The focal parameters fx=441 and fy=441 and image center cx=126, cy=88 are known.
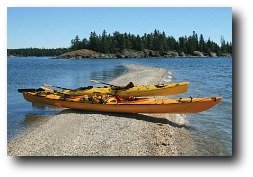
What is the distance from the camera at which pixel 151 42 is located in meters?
8.41

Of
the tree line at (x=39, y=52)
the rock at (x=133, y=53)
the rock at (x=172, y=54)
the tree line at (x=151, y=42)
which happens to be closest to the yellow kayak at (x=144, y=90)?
the rock at (x=133, y=53)

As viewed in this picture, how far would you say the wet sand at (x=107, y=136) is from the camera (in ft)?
24.5

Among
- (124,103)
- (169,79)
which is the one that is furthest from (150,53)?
(169,79)

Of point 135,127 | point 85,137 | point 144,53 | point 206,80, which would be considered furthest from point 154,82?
point 85,137

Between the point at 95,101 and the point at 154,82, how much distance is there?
2791 mm

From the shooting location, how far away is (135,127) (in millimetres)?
8422

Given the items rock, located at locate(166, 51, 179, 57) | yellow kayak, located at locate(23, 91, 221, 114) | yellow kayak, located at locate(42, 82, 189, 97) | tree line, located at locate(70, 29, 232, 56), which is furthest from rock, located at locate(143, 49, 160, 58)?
yellow kayak, located at locate(42, 82, 189, 97)

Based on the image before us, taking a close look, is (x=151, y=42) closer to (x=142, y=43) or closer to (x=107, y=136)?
(x=142, y=43)

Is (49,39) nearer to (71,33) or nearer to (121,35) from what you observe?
(71,33)

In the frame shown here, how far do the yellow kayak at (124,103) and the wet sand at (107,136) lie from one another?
6.6 inches

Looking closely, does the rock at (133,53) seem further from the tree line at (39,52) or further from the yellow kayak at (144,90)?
the tree line at (39,52)

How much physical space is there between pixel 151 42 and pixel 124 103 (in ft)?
4.95

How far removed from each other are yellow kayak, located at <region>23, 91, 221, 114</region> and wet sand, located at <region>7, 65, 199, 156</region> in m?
0.17

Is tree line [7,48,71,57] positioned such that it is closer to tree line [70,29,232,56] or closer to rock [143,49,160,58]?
tree line [70,29,232,56]
